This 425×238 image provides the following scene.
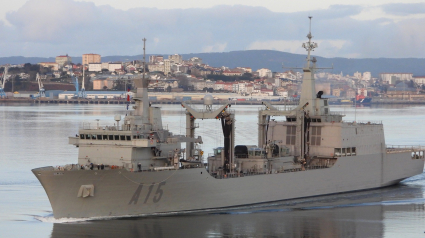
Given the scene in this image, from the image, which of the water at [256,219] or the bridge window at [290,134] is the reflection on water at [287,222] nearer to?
the water at [256,219]

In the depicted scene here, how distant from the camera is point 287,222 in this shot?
24.5 meters

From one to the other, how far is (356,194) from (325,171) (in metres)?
2.48

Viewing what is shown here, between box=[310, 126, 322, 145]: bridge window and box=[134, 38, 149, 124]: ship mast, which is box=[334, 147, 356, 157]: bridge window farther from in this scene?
box=[134, 38, 149, 124]: ship mast

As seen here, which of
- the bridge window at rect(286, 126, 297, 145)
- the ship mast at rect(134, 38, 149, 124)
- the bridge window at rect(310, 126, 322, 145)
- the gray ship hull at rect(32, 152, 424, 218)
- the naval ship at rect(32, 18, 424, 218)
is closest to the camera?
the gray ship hull at rect(32, 152, 424, 218)

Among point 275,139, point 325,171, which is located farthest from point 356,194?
point 275,139

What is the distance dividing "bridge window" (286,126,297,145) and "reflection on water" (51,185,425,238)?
122 inches

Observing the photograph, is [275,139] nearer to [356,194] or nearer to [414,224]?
[356,194]

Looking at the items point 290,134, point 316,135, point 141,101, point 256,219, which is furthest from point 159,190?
point 316,135

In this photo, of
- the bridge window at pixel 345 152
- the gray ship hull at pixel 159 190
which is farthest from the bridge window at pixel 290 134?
the gray ship hull at pixel 159 190

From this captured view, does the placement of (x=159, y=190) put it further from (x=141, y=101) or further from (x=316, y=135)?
(x=316, y=135)

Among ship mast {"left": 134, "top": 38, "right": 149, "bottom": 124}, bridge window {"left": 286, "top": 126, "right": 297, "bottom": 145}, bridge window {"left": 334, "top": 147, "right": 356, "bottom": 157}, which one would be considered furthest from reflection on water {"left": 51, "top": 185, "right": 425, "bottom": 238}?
ship mast {"left": 134, "top": 38, "right": 149, "bottom": 124}

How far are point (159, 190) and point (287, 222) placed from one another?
4774 mm

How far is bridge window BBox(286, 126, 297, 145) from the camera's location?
102ft

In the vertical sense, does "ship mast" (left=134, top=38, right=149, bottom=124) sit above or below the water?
above
